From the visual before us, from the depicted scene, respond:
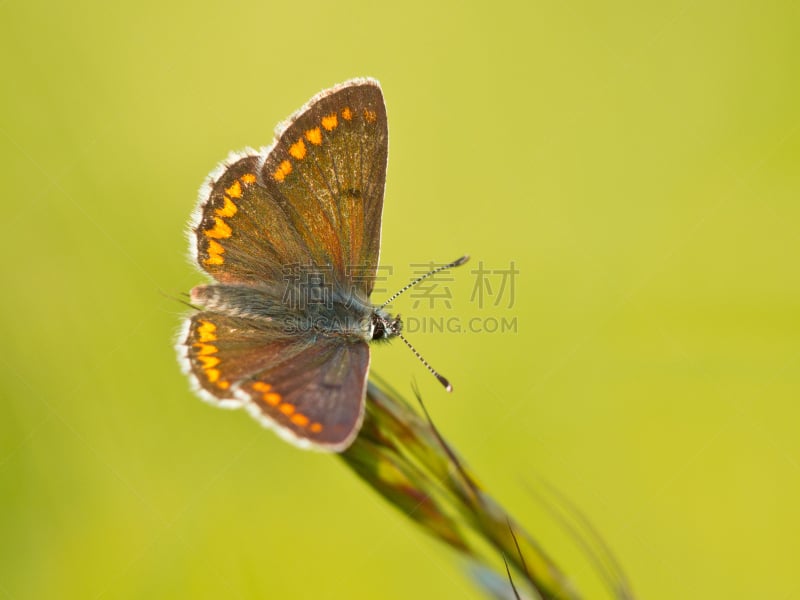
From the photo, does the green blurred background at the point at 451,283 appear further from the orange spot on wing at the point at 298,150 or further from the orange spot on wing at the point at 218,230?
the orange spot on wing at the point at 298,150

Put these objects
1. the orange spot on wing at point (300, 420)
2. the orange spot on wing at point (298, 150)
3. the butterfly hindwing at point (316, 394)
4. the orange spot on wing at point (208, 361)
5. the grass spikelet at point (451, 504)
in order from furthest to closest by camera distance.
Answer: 1. the orange spot on wing at point (298, 150)
2. the orange spot on wing at point (208, 361)
3. the orange spot on wing at point (300, 420)
4. the butterfly hindwing at point (316, 394)
5. the grass spikelet at point (451, 504)

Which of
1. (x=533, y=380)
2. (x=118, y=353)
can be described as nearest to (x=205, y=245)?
(x=118, y=353)

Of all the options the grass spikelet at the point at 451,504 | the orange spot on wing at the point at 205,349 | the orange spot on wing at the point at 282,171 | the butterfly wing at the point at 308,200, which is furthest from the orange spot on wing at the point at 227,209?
the grass spikelet at the point at 451,504

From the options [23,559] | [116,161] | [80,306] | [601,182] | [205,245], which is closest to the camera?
[23,559]

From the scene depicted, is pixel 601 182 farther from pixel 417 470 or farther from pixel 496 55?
pixel 417 470

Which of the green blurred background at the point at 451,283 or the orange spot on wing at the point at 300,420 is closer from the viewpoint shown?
the orange spot on wing at the point at 300,420

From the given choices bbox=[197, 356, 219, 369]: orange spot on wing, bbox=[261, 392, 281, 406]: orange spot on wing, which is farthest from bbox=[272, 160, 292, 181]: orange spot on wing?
bbox=[261, 392, 281, 406]: orange spot on wing
